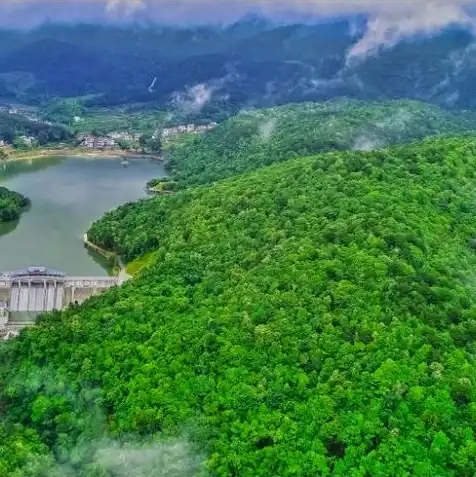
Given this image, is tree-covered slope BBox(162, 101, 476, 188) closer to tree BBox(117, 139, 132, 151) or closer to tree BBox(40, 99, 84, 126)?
tree BBox(117, 139, 132, 151)

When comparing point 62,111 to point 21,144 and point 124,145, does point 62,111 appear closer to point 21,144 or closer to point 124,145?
point 21,144

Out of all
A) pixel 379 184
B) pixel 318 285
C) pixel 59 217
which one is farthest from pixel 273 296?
pixel 59 217

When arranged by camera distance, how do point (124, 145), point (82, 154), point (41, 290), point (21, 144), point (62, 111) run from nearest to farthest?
point (41, 290) < point (82, 154) < point (21, 144) < point (124, 145) < point (62, 111)

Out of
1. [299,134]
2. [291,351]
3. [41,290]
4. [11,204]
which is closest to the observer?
[291,351]

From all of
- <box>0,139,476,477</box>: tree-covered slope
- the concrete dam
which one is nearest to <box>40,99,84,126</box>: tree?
the concrete dam

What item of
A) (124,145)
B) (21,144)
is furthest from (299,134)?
(21,144)
